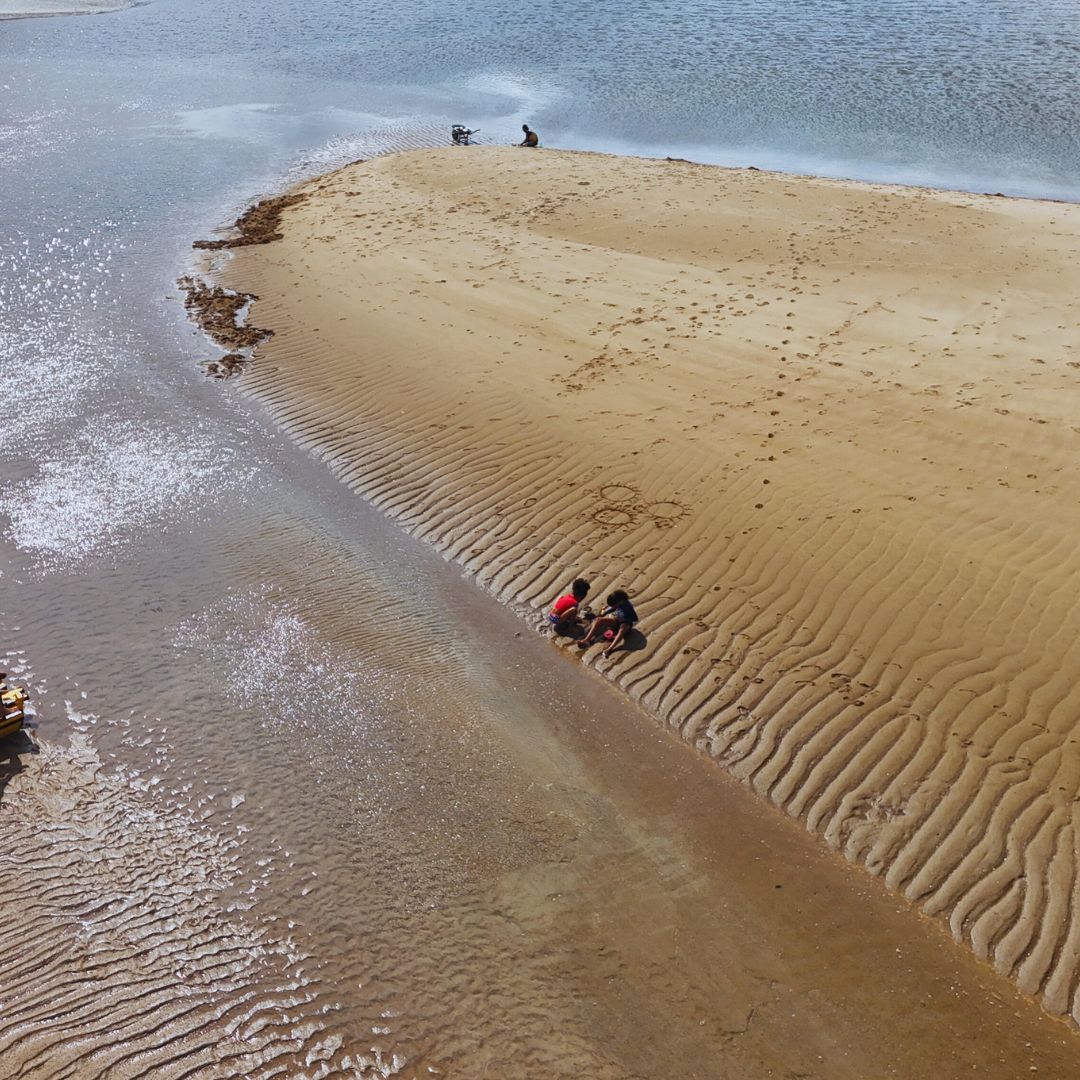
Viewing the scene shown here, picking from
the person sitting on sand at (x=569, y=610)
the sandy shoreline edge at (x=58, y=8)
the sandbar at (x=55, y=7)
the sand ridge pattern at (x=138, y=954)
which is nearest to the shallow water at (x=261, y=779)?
the sand ridge pattern at (x=138, y=954)

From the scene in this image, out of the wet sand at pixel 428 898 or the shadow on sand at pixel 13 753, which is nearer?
the wet sand at pixel 428 898

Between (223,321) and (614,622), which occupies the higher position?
(223,321)

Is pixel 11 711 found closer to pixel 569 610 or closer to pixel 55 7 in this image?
pixel 569 610

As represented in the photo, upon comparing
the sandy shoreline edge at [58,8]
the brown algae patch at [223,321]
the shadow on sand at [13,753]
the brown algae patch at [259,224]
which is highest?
the sandy shoreline edge at [58,8]

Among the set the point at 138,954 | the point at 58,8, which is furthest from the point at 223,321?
the point at 58,8

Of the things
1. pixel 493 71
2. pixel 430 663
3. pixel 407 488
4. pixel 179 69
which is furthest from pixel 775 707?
pixel 179 69

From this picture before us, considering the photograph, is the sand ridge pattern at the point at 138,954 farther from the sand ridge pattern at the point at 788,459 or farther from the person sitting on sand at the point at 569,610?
the sand ridge pattern at the point at 788,459

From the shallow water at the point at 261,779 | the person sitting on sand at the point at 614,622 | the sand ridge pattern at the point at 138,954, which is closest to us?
the sand ridge pattern at the point at 138,954
